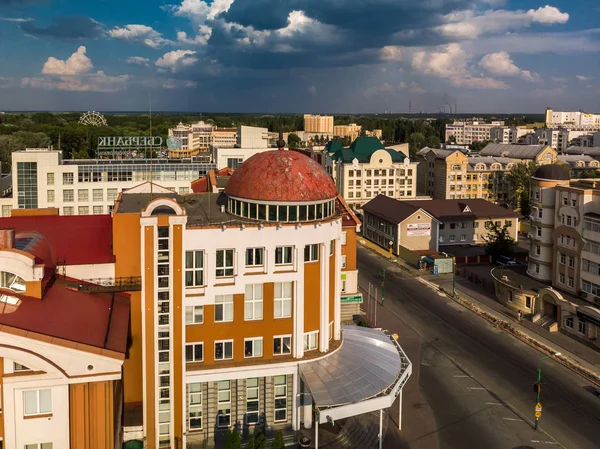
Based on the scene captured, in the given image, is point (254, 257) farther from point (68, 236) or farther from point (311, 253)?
point (68, 236)

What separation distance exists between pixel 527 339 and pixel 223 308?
32.6 m

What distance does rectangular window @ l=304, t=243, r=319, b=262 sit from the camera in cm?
3641

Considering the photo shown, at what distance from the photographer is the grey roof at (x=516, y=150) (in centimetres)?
14535

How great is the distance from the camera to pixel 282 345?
36375 millimetres

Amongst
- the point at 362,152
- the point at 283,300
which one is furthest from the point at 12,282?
the point at 362,152

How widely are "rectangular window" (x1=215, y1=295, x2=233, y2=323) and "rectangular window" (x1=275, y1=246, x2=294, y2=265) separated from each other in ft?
12.1

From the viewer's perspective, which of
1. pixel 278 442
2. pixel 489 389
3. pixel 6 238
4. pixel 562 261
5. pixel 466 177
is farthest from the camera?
pixel 466 177

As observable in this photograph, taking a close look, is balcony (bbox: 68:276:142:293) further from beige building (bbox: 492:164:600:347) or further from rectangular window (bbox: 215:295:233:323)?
beige building (bbox: 492:164:600:347)

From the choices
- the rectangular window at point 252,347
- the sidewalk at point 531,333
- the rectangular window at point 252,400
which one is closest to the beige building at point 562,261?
the sidewalk at point 531,333

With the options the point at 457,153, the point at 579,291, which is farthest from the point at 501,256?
the point at 457,153

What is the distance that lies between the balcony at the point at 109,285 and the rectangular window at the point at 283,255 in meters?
8.36

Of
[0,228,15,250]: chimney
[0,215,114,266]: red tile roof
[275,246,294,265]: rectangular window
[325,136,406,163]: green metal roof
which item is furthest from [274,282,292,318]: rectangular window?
[325,136,406,163]: green metal roof

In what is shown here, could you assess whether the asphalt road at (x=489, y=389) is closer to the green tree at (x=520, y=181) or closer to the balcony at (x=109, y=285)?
the balcony at (x=109, y=285)

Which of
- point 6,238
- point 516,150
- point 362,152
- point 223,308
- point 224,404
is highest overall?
point 516,150
